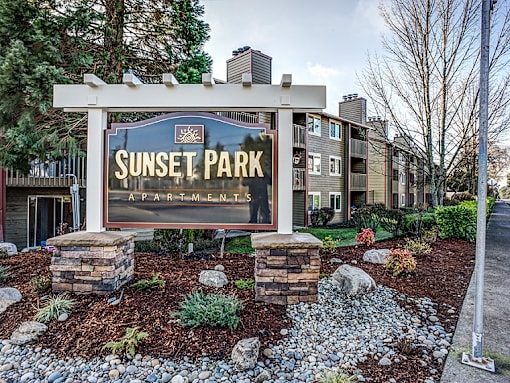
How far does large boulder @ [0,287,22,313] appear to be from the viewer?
3754 millimetres

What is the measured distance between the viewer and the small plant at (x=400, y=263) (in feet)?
17.3

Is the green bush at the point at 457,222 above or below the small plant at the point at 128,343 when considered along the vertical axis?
above

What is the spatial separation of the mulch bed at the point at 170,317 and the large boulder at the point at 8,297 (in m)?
0.08

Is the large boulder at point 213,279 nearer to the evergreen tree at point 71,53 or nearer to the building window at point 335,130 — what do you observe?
the evergreen tree at point 71,53

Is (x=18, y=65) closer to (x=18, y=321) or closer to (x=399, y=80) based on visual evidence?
(x=18, y=321)

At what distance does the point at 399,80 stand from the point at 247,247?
6968mm

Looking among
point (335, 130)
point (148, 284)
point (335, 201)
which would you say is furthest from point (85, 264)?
point (335, 130)

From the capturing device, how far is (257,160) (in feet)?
14.2

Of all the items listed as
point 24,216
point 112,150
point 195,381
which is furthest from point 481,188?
point 24,216

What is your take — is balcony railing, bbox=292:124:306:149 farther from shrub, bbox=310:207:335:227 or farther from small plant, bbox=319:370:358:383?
small plant, bbox=319:370:358:383

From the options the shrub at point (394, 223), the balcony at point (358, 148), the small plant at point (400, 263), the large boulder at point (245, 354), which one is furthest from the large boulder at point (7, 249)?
the balcony at point (358, 148)

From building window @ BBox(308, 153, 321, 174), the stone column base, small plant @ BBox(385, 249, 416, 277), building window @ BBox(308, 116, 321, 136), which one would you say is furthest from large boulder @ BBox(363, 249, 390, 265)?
building window @ BBox(308, 116, 321, 136)

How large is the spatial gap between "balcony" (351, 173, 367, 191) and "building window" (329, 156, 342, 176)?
43.5 inches

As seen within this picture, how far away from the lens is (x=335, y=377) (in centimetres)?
254
